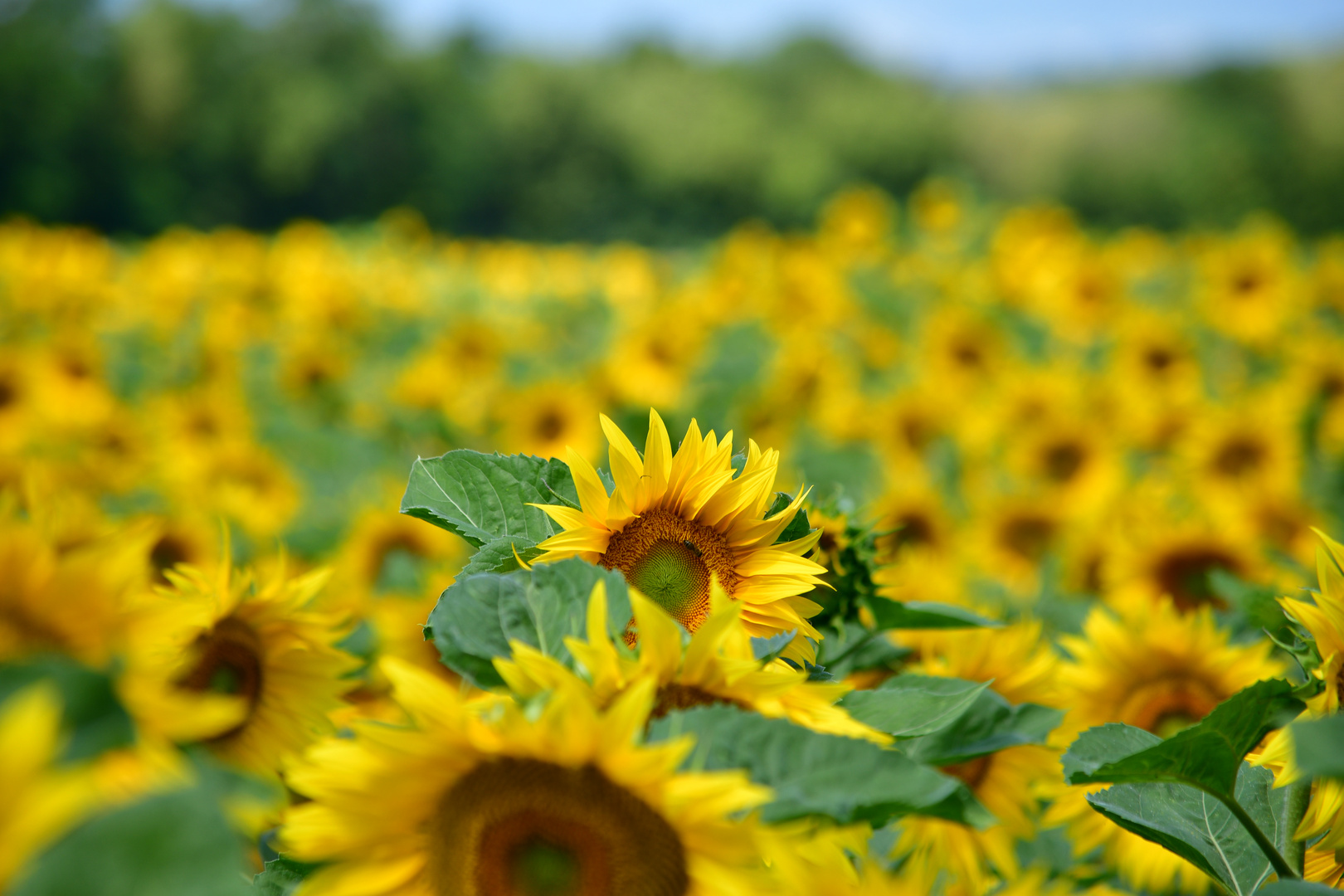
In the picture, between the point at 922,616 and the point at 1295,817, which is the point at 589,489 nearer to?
the point at 922,616

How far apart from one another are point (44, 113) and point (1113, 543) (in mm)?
18723

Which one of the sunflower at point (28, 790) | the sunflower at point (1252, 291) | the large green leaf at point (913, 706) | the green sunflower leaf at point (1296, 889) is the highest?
the sunflower at point (1252, 291)

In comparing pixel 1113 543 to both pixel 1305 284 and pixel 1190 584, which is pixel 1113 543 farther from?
pixel 1305 284

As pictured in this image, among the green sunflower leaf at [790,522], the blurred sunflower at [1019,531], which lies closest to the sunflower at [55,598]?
the green sunflower leaf at [790,522]

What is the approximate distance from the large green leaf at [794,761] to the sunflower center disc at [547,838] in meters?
0.06

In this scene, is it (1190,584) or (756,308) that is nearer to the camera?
(1190,584)

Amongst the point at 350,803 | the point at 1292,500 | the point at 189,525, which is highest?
the point at 350,803

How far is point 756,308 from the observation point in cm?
439

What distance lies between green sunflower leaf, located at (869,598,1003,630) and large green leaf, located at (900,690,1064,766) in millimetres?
78

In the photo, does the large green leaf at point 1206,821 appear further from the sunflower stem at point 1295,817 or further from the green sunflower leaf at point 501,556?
the green sunflower leaf at point 501,556

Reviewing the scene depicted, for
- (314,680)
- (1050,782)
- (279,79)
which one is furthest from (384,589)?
(279,79)

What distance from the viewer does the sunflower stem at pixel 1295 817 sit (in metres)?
0.84

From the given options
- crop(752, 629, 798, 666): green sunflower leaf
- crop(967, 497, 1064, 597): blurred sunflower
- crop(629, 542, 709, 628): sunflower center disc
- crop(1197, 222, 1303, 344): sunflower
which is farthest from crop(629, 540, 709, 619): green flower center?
crop(1197, 222, 1303, 344): sunflower

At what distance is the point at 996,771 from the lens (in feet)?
4.19
